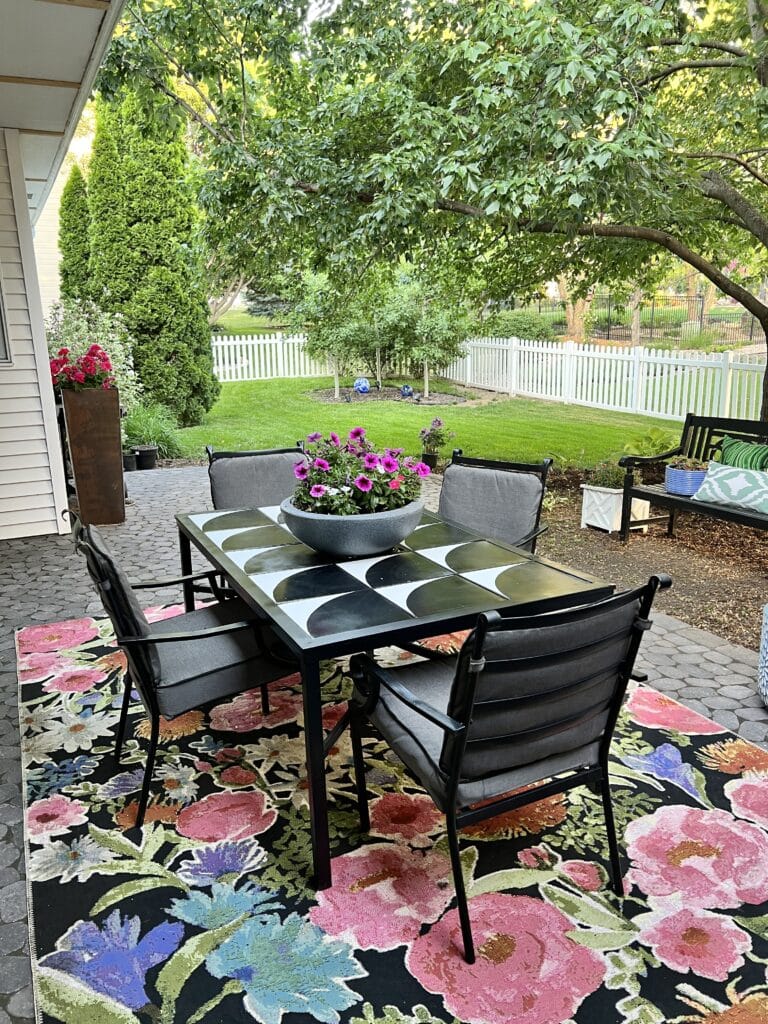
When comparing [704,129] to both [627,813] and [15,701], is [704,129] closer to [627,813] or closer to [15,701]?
[627,813]

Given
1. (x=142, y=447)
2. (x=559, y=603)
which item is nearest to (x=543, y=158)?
(x=559, y=603)

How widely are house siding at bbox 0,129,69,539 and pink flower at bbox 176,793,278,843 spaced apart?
156 inches

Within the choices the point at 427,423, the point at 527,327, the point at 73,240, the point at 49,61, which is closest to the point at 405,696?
the point at 49,61

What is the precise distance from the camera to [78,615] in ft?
13.4

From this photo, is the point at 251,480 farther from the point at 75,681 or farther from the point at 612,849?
the point at 612,849

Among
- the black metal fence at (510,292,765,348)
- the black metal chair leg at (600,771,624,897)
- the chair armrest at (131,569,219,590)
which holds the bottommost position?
the black metal chair leg at (600,771,624,897)

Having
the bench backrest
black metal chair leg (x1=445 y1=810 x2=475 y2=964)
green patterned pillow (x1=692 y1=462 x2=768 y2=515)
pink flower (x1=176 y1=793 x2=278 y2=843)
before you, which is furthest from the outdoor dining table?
the bench backrest

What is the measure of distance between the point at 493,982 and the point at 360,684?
2.49 ft

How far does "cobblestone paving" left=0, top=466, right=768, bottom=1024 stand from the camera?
195cm

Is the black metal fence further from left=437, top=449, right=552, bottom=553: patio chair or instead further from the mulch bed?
left=437, top=449, right=552, bottom=553: patio chair

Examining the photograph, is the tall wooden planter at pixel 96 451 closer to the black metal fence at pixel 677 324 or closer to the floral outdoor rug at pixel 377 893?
the floral outdoor rug at pixel 377 893

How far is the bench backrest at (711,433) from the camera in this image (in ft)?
16.4

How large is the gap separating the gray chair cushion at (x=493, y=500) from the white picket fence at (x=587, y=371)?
5.32m

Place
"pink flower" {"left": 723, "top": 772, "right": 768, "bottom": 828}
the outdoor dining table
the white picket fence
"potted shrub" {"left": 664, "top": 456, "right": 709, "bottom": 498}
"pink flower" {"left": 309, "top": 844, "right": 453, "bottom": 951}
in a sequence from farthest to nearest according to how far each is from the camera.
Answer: the white picket fence
"potted shrub" {"left": 664, "top": 456, "right": 709, "bottom": 498}
"pink flower" {"left": 723, "top": 772, "right": 768, "bottom": 828}
the outdoor dining table
"pink flower" {"left": 309, "top": 844, "right": 453, "bottom": 951}
